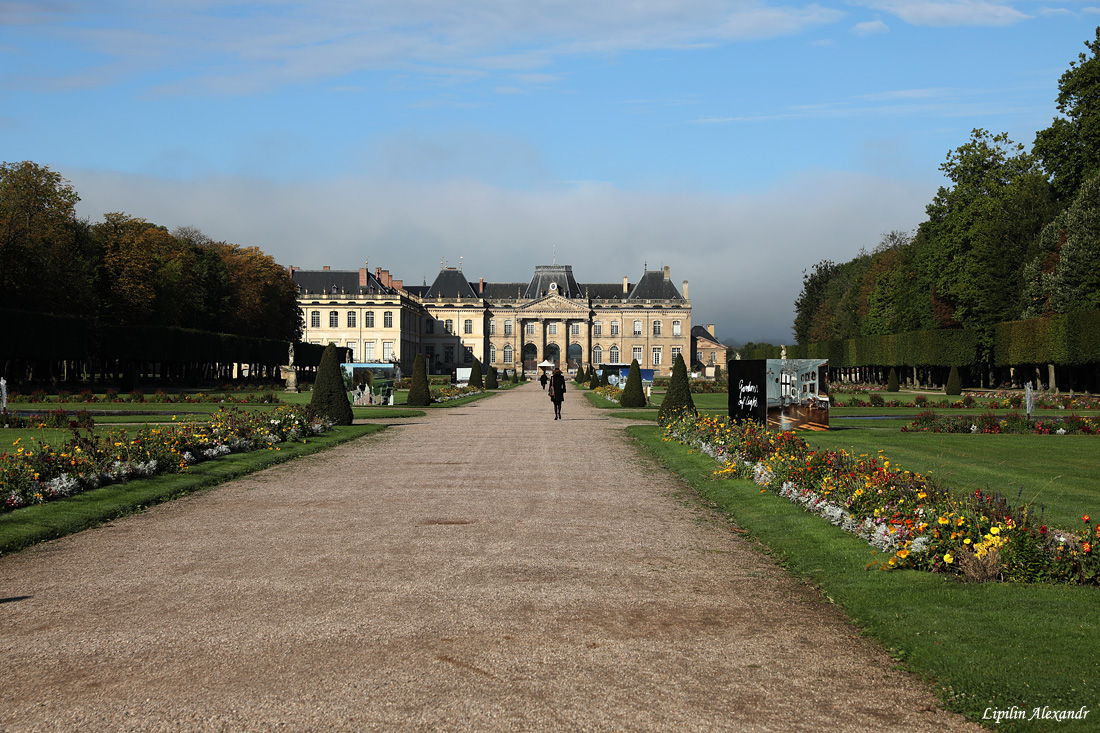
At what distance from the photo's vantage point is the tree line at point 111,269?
136 ft

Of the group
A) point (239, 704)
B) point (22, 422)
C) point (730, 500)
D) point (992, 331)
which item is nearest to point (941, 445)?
point (730, 500)

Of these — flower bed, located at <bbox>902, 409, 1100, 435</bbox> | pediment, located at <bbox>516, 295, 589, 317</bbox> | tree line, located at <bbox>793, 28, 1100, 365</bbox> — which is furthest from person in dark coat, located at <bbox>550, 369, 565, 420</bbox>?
pediment, located at <bbox>516, 295, 589, 317</bbox>

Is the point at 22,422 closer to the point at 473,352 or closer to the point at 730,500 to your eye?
the point at 730,500

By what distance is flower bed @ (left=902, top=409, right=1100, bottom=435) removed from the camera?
20812 mm

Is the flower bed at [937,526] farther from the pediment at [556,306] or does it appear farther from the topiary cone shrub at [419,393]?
the pediment at [556,306]

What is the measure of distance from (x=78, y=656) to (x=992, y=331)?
5198 centimetres

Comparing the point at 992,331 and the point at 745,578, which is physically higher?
the point at 992,331

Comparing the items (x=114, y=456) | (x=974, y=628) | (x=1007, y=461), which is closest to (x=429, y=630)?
(x=974, y=628)

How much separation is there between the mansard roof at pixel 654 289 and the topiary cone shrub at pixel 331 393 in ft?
342

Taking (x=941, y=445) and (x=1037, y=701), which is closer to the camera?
(x=1037, y=701)

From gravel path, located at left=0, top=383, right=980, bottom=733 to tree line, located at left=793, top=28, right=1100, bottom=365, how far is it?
36.6 metres

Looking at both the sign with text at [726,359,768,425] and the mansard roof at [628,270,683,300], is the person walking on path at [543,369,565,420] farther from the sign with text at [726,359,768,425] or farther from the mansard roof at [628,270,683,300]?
the mansard roof at [628,270,683,300]

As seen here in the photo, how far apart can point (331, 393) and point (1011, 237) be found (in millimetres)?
38313

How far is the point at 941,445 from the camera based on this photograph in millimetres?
17328
